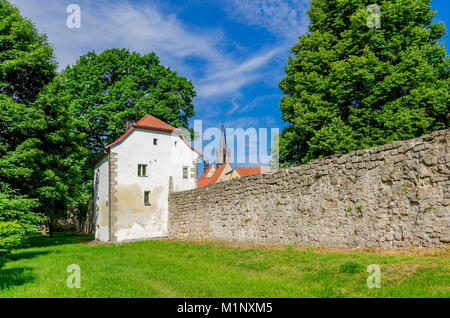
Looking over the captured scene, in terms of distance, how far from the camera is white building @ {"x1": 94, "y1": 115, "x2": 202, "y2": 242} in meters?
21.3

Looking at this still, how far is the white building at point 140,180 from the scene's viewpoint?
21.3 m

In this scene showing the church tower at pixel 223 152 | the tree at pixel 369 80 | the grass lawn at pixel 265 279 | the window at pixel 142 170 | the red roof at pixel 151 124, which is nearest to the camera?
the grass lawn at pixel 265 279

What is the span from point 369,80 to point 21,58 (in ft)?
59.3

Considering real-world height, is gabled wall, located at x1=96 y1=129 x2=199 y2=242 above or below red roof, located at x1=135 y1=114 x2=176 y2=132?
below

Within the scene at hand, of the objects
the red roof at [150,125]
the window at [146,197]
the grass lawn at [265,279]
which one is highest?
the red roof at [150,125]

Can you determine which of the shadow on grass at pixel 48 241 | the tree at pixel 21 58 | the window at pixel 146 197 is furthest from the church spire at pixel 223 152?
the tree at pixel 21 58

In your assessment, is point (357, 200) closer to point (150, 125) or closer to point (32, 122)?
point (32, 122)

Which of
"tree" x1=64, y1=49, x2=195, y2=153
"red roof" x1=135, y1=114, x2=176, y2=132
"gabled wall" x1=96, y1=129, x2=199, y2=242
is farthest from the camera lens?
"tree" x1=64, y1=49, x2=195, y2=153

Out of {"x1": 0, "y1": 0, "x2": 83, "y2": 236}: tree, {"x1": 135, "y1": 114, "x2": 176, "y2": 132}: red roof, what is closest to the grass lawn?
{"x1": 0, "y1": 0, "x2": 83, "y2": 236}: tree

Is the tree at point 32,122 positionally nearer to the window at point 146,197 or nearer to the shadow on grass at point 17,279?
the window at point 146,197

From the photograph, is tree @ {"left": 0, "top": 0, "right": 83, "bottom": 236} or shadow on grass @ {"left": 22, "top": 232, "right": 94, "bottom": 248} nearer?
tree @ {"left": 0, "top": 0, "right": 83, "bottom": 236}

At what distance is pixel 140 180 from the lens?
2219 centimetres

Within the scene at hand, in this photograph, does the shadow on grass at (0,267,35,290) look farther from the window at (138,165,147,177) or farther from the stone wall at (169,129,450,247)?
the window at (138,165,147,177)

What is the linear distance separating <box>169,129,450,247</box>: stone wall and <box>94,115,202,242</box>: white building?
9538mm
